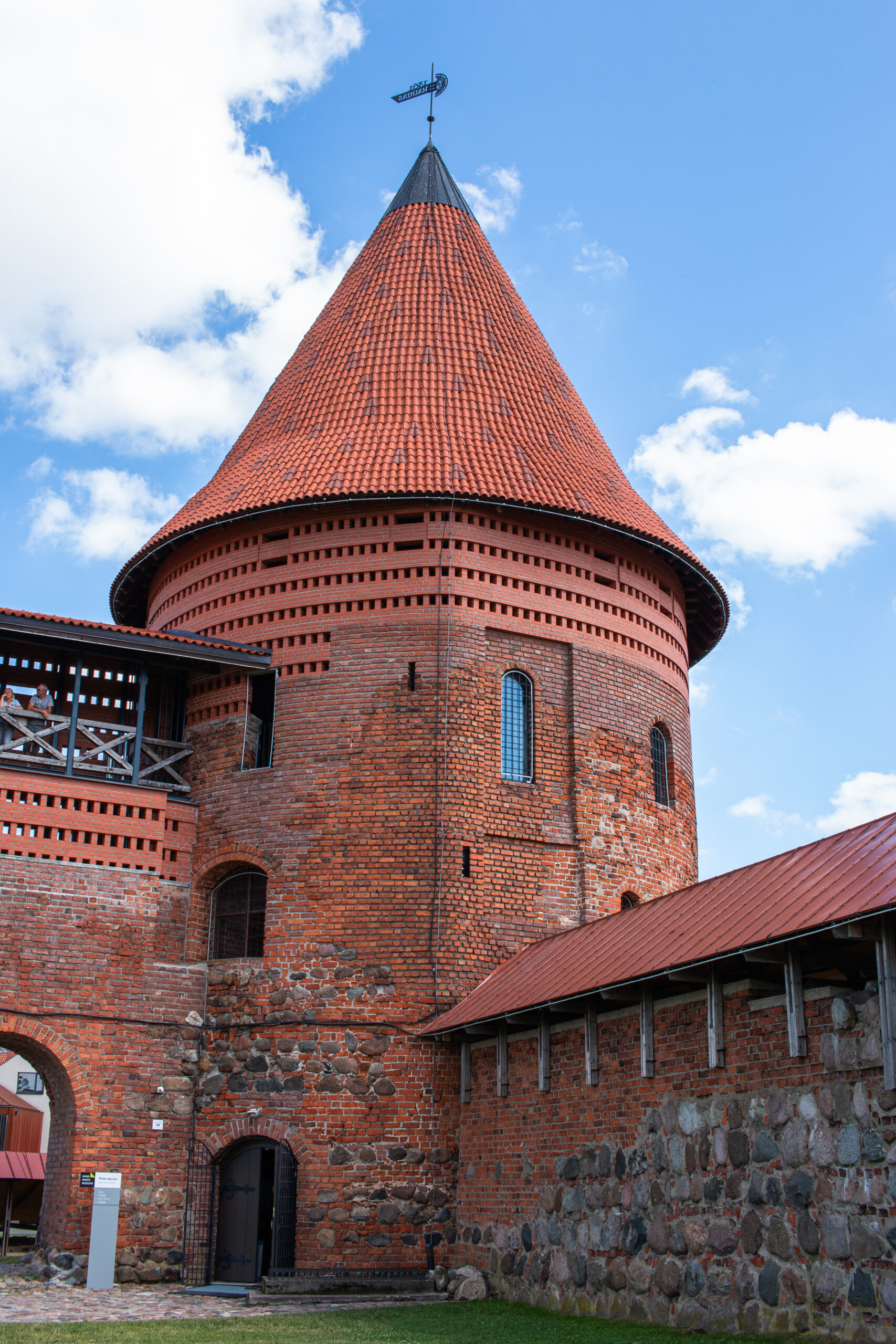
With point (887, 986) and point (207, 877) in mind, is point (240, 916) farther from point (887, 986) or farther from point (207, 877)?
point (887, 986)

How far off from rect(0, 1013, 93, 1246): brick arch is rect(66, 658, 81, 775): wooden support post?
2.96 meters

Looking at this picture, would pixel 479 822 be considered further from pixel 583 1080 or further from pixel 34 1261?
pixel 34 1261

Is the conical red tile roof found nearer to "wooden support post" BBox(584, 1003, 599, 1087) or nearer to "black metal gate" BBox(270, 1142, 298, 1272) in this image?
"wooden support post" BBox(584, 1003, 599, 1087)

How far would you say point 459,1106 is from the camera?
604 inches

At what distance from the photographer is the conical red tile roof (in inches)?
695

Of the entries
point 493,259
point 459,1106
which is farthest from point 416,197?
point 459,1106

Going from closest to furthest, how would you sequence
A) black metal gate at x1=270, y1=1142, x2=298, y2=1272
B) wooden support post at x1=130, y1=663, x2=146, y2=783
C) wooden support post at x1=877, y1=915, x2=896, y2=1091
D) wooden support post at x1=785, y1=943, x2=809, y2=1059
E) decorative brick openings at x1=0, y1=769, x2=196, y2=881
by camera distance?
1. wooden support post at x1=877, y1=915, x2=896, y2=1091
2. wooden support post at x1=785, y1=943, x2=809, y2=1059
3. black metal gate at x1=270, y1=1142, x2=298, y2=1272
4. decorative brick openings at x1=0, y1=769, x2=196, y2=881
5. wooden support post at x1=130, y1=663, x2=146, y2=783

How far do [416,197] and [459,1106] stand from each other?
46.3 feet

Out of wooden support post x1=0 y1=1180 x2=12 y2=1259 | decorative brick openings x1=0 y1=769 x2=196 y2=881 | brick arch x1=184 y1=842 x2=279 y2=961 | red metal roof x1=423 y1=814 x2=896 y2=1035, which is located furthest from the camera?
wooden support post x1=0 y1=1180 x2=12 y2=1259

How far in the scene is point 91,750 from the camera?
16625 mm

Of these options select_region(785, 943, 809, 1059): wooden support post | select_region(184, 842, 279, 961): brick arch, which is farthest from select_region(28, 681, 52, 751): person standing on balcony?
select_region(785, 943, 809, 1059): wooden support post

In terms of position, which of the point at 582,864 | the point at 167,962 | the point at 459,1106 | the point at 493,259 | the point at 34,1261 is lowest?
the point at 34,1261

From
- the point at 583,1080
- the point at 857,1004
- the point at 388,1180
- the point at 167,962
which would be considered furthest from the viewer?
the point at 167,962

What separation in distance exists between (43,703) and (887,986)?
11204 mm
